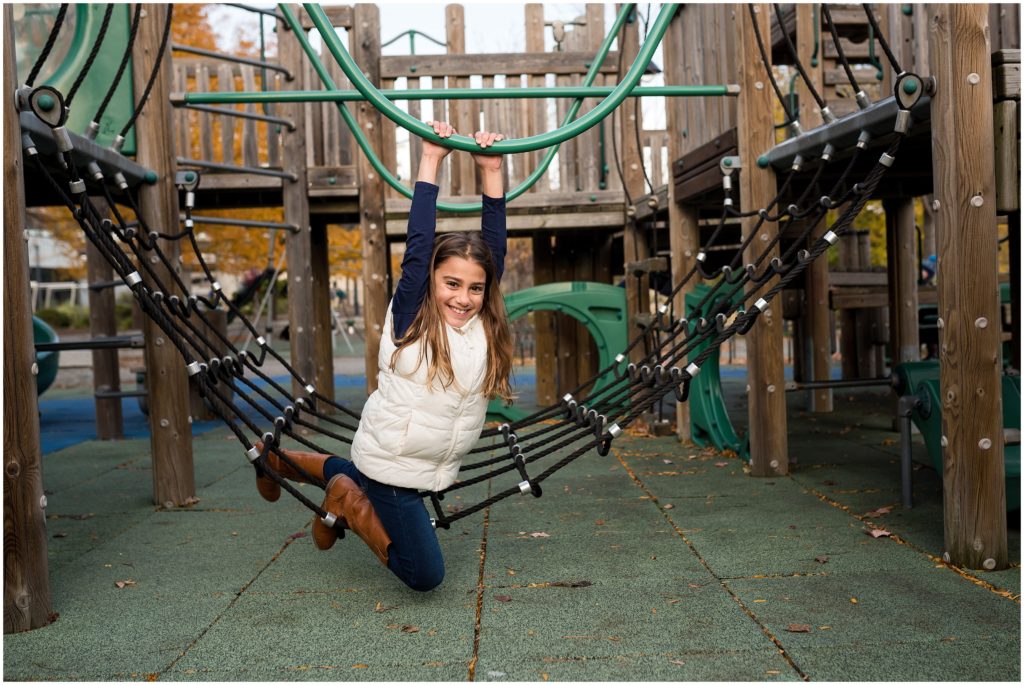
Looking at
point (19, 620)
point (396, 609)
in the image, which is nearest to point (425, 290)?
point (396, 609)

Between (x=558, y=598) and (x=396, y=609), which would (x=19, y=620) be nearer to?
(x=396, y=609)

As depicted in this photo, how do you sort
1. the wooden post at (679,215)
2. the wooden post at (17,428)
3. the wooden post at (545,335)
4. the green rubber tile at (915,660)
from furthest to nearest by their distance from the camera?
the wooden post at (545,335)
the wooden post at (679,215)
the wooden post at (17,428)
the green rubber tile at (915,660)

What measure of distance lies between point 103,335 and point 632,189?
4253 millimetres

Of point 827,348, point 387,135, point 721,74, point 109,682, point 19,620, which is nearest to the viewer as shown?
point 109,682

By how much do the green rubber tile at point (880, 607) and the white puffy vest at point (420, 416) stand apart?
40.8 inches

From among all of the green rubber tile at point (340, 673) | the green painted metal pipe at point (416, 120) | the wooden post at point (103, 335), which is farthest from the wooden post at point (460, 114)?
the green rubber tile at point (340, 673)

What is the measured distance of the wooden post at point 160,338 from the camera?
4551mm

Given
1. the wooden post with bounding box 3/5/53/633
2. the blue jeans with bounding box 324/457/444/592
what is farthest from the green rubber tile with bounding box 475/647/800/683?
the wooden post with bounding box 3/5/53/633

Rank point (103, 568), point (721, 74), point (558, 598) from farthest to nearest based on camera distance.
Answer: point (721, 74) → point (103, 568) → point (558, 598)

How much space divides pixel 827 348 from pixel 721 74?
9.70ft

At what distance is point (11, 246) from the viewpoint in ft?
9.22

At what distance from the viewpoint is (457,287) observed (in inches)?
116

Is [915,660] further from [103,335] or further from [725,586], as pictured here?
[103,335]

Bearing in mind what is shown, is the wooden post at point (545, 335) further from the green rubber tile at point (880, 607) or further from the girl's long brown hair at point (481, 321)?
the green rubber tile at point (880, 607)
